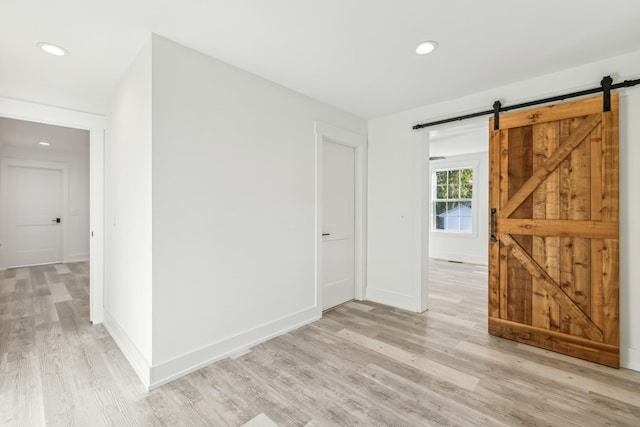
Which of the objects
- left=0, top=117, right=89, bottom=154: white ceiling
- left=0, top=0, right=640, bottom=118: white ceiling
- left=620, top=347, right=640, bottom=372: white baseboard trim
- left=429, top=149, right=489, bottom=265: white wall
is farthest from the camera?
left=429, top=149, right=489, bottom=265: white wall

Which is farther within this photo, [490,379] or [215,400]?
[490,379]

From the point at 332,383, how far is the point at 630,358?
7.91 ft

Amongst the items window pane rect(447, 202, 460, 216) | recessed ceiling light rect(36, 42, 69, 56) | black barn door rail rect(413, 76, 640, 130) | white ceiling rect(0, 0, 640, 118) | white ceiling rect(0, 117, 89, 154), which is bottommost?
window pane rect(447, 202, 460, 216)

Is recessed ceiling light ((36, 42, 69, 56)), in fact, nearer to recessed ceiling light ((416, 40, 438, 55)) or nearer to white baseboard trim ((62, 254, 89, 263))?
recessed ceiling light ((416, 40, 438, 55))

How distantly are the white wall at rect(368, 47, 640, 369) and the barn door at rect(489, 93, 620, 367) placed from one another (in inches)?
4.6

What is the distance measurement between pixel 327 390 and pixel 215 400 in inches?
30.1

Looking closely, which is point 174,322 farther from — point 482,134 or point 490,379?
point 482,134

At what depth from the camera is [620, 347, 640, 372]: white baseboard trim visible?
2.28m

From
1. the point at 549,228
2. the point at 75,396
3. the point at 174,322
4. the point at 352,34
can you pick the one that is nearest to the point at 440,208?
the point at 549,228

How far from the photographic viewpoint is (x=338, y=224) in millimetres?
3799

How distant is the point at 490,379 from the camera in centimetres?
217

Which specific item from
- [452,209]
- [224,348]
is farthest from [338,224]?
[452,209]

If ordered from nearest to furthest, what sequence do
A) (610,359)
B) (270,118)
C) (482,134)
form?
1. (610,359)
2. (270,118)
3. (482,134)

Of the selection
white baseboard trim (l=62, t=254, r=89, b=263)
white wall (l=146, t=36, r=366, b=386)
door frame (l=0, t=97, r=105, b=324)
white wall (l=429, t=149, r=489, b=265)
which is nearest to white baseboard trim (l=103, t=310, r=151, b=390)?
white wall (l=146, t=36, r=366, b=386)
